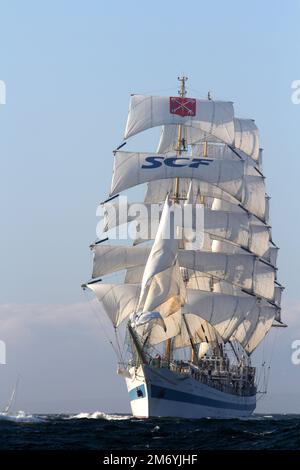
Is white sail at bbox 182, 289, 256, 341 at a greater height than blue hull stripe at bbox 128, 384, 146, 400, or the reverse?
white sail at bbox 182, 289, 256, 341

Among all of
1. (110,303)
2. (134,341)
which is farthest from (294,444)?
(110,303)

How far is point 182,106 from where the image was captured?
11262 centimetres

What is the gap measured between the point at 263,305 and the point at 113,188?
20782 millimetres

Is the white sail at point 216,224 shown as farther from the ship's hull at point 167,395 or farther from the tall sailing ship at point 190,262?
the ship's hull at point 167,395

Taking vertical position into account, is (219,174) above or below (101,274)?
above

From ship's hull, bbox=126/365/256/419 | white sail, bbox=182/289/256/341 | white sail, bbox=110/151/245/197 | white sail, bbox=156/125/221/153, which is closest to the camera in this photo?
ship's hull, bbox=126/365/256/419

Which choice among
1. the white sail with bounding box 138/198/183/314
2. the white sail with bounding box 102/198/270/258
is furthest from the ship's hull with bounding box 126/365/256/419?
the white sail with bounding box 102/198/270/258

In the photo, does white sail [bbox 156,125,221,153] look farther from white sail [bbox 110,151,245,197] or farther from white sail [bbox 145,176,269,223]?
white sail [bbox 110,151,245,197]

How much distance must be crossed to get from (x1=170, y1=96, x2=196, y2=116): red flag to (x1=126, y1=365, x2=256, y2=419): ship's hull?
26.2m

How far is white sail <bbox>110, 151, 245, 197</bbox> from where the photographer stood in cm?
10712

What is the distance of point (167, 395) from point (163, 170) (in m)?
22.3

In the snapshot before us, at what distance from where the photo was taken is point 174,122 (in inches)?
4407

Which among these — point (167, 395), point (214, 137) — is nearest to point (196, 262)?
point (214, 137)

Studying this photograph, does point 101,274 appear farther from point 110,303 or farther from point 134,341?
point 134,341
